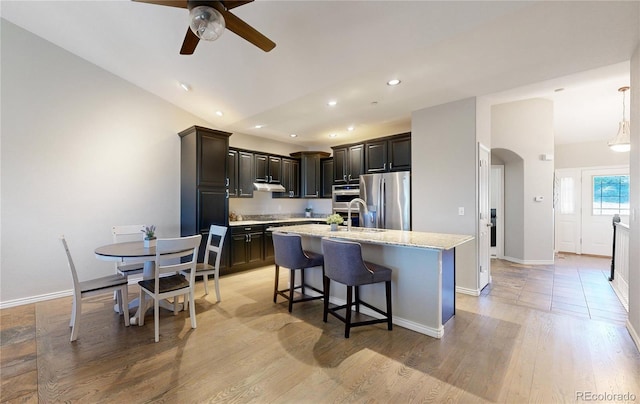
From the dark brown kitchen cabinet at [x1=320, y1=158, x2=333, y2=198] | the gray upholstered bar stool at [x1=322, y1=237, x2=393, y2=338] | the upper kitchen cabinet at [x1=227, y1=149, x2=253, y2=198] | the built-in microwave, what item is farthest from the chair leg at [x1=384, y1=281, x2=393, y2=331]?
the dark brown kitchen cabinet at [x1=320, y1=158, x2=333, y2=198]

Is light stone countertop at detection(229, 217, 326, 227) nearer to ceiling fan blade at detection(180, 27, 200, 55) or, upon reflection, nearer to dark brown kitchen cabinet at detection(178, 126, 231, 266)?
dark brown kitchen cabinet at detection(178, 126, 231, 266)

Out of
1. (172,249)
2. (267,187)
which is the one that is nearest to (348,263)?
(172,249)

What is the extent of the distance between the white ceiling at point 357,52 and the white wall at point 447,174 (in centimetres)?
26

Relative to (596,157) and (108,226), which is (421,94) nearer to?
(108,226)

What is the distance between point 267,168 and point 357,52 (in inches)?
139

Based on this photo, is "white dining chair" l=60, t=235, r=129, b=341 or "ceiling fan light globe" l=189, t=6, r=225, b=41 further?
"white dining chair" l=60, t=235, r=129, b=341

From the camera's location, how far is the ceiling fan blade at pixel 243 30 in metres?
1.99

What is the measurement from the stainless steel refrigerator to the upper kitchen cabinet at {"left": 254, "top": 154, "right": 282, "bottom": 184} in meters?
1.97

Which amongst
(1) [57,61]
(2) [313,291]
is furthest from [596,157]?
(1) [57,61]

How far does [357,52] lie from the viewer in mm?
2773

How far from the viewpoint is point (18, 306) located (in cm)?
341

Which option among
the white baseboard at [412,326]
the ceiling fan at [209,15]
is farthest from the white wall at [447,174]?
the ceiling fan at [209,15]

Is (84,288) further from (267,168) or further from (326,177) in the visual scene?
(326,177)

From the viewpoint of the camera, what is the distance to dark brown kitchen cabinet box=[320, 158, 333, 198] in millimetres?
6288
